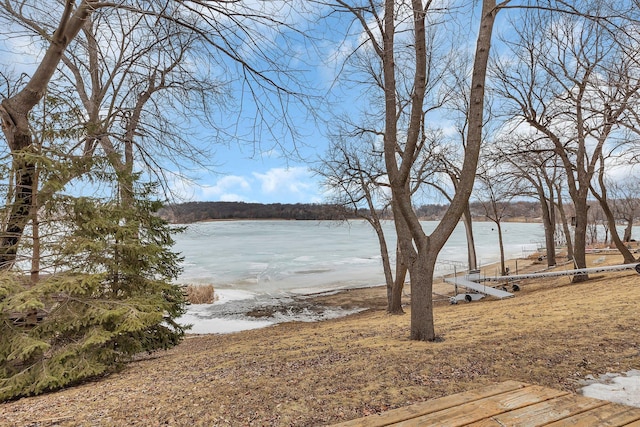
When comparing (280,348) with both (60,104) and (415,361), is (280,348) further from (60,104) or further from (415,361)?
(60,104)

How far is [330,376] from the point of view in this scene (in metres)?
3.71

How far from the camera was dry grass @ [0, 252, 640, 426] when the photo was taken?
2.94 metres

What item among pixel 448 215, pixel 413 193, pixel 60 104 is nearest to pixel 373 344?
pixel 448 215

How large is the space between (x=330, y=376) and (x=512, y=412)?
1.76m

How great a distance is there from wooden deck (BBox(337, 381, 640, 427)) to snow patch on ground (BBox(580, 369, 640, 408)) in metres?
0.33

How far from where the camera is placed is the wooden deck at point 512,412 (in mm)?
2303

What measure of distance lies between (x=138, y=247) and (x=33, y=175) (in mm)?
1813

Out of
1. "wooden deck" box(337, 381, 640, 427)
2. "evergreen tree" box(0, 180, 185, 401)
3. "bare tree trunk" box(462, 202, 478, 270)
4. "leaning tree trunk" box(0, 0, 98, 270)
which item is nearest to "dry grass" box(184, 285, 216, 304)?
"evergreen tree" box(0, 180, 185, 401)

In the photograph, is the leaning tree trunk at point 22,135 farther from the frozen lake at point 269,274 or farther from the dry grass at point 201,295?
the dry grass at point 201,295

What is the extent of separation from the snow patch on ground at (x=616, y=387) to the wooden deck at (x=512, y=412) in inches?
12.9

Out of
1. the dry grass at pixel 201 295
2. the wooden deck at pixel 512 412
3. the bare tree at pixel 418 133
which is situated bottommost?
the dry grass at pixel 201 295

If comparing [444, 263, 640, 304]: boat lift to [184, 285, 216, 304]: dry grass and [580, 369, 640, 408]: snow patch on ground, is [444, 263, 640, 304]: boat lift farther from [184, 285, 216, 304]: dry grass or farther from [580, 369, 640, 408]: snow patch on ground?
[184, 285, 216, 304]: dry grass

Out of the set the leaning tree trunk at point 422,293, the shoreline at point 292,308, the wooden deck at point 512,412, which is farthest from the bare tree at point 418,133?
the shoreline at point 292,308

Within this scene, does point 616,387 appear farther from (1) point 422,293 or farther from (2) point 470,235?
(2) point 470,235
